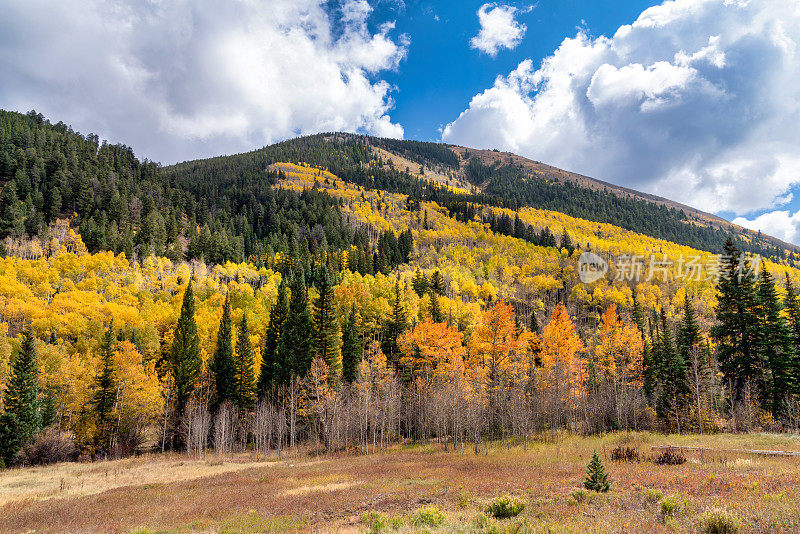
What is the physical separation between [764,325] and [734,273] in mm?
5995

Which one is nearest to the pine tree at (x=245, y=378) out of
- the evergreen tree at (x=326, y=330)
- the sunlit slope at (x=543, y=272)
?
the evergreen tree at (x=326, y=330)

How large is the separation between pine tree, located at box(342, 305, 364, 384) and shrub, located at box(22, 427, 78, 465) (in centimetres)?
Result: 3349

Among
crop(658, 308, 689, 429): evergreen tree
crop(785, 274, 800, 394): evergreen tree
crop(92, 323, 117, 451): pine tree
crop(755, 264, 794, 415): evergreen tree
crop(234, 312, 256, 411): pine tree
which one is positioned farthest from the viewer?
crop(234, 312, 256, 411): pine tree

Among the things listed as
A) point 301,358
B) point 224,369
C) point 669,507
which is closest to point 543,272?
point 301,358

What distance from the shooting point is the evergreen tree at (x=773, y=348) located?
37.1 m

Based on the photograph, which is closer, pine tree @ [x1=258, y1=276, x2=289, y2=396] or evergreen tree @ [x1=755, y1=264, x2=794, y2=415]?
evergreen tree @ [x1=755, y1=264, x2=794, y2=415]

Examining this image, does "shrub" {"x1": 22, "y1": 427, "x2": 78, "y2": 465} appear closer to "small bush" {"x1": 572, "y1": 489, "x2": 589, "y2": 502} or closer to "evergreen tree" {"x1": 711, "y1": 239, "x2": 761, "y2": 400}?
"small bush" {"x1": 572, "y1": 489, "x2": 589, "y2": 502}

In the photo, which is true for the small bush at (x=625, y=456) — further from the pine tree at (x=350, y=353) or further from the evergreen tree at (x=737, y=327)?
the pine tree at (x=350, y=353)

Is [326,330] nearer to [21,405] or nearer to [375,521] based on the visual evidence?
[21,405]

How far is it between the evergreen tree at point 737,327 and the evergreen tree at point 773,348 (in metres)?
0.61

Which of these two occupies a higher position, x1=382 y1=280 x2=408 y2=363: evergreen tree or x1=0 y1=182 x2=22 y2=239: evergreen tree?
x1=0 y1=182 x2=22 y2=239: evergreen tree

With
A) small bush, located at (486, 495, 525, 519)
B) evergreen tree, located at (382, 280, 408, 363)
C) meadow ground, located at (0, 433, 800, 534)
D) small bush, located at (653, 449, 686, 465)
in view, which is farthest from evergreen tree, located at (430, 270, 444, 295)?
small bush, located at (486, 495, 525, 519)

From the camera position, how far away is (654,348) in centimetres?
5644

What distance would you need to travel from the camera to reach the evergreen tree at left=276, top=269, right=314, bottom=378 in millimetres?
52188
